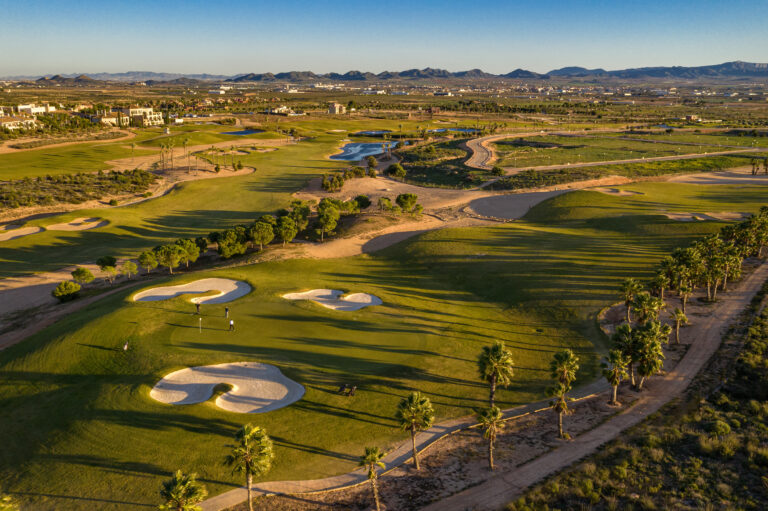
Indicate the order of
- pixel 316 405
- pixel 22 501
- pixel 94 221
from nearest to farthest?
1. pixel 22 501
2. pixel 316 405
3. pixel 94 221

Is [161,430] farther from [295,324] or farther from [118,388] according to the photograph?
[295,324]

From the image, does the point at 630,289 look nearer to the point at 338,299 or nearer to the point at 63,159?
the point at 338,299

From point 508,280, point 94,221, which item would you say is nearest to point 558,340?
point 508,280

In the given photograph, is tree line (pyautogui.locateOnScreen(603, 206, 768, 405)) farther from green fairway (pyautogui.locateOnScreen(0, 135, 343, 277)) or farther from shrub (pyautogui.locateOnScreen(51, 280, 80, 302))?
green fairway (pyautogui.locateOnScreen(0, 135, 343, 277))

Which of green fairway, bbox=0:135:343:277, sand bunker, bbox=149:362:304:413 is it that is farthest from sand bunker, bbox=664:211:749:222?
green fairway, bbox=0:135:343:277

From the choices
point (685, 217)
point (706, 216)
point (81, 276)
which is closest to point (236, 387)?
point (81, 276)
